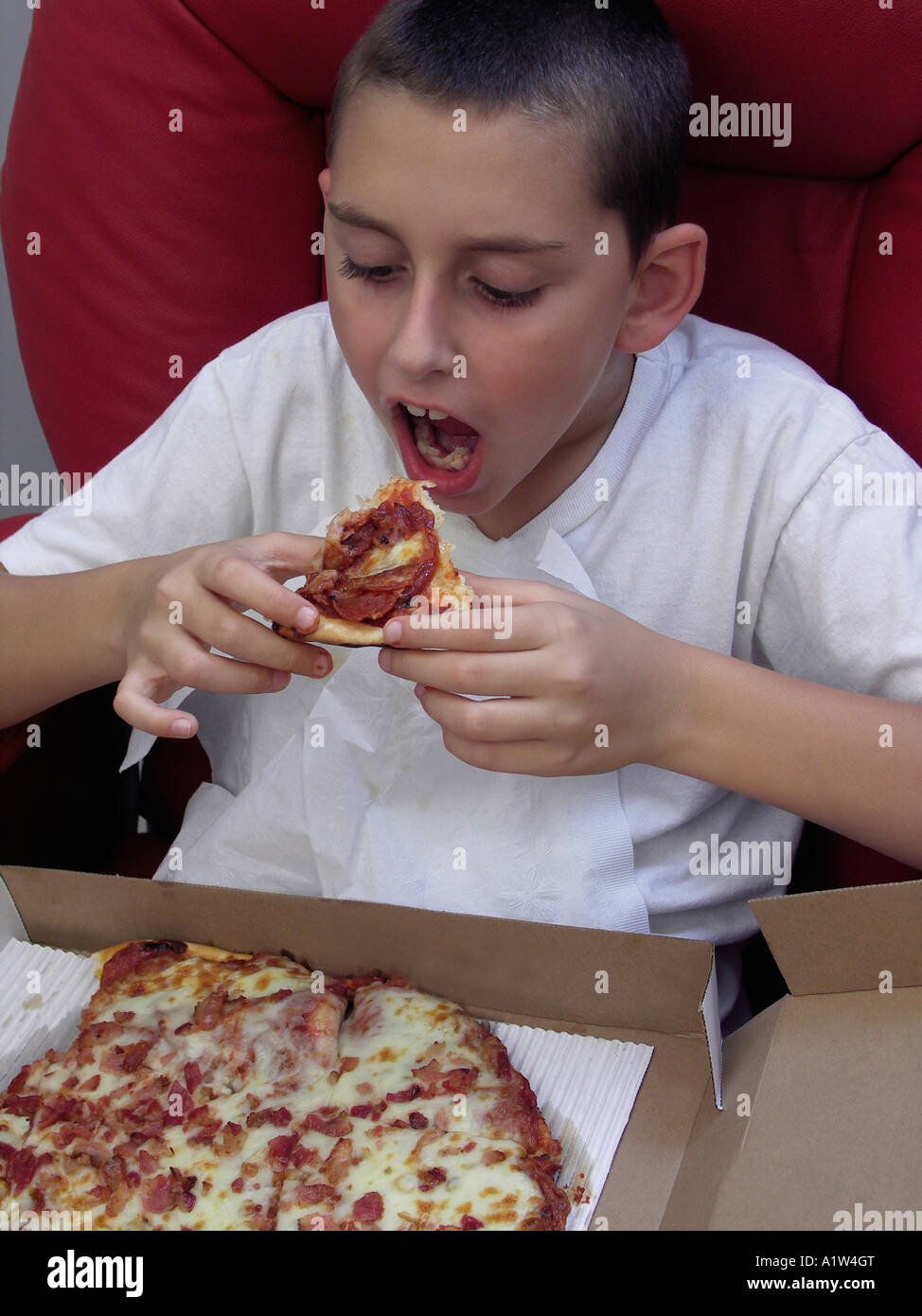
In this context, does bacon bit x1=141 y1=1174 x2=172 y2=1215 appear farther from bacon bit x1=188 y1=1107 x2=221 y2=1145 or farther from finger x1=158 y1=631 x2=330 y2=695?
finger x1=158 y1=631 x2=330 y2=695

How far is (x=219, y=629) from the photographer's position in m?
1.01

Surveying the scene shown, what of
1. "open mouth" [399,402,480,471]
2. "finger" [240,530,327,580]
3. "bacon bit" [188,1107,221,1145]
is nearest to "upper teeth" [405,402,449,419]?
"open mouth" [399,402,480,471]

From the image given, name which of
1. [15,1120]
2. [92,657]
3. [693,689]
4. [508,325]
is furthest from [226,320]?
[15,1120]

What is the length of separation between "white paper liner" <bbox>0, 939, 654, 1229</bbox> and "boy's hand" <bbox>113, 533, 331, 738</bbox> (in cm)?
28

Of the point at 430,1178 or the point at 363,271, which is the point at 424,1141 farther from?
the point at 363,271

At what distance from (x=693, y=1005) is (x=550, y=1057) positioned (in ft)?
0.43

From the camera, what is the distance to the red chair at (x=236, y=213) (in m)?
1.12

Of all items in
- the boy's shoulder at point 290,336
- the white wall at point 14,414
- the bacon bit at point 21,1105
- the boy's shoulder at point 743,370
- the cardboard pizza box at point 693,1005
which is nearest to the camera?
the cardboard pizza box at point 693,1005

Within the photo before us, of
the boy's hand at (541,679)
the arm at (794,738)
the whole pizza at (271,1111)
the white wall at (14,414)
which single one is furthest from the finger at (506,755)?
the white wall at (14,414)

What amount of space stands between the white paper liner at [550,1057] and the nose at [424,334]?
55 centimetres

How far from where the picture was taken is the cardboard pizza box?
849 millimetres

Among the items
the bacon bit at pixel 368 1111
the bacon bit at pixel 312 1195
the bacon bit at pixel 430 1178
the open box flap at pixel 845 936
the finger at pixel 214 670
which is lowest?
the bacon bit at pixel 312 1195

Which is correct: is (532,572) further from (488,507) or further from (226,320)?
(226,320)

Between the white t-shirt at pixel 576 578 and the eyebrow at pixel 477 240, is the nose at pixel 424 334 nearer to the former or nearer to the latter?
the eyebrow at pixel 477 240
